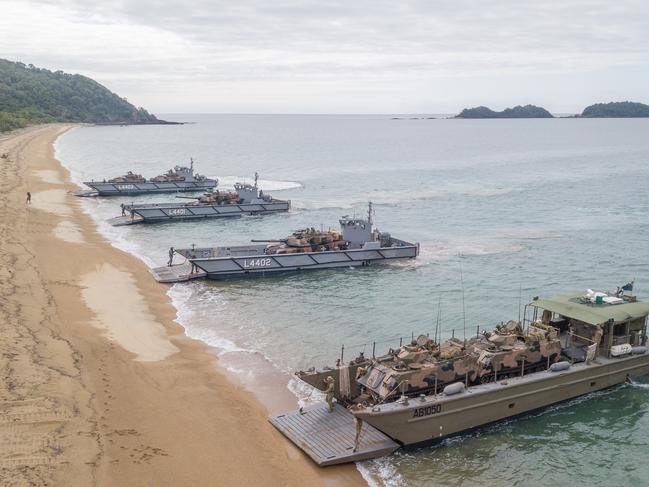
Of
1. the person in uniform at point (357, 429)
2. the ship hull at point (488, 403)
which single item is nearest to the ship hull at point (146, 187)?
the person in uniform at point (357, 429)

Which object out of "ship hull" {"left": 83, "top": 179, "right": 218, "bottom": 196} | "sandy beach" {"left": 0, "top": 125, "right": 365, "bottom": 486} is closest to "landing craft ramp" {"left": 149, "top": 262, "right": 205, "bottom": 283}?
"sandy beach" {"left": 0, "top": 125, "right": 365, "bottom": 486}

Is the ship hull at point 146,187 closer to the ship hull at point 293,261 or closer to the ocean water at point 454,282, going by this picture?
the ocean water at point 454,282

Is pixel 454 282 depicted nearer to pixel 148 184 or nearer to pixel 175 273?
pixel 175 273

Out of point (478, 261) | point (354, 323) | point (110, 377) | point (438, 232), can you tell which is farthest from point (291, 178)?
point (110, 377)

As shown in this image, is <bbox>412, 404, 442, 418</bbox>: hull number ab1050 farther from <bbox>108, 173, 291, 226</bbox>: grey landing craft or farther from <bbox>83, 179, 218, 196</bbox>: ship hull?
<bbox>83, 179, 218, 196</bbox>: ship hull

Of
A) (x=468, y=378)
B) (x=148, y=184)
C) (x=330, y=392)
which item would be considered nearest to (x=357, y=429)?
(x=330, y=392)

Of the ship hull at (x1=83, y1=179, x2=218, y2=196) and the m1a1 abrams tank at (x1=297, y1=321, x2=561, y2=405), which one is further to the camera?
the ship hull at (x1=83, y1=179, x2=218, y2=196)
